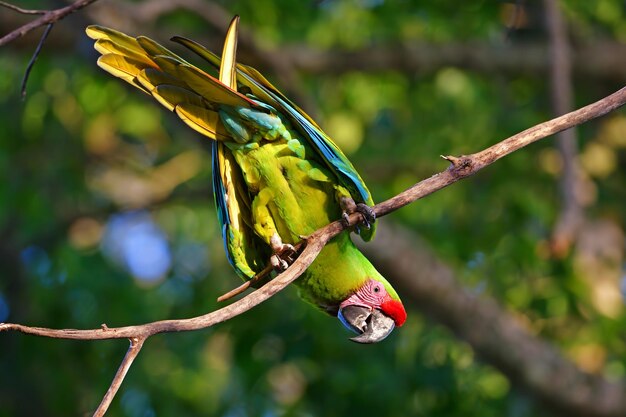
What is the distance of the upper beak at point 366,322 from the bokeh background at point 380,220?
3.05ft

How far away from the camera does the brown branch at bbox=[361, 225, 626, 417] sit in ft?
15.2

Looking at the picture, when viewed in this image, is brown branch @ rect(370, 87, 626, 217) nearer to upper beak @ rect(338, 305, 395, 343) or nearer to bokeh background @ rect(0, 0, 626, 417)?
upper beak @ rect(338, 305, 395, 343)

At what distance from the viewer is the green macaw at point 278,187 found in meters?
2.46

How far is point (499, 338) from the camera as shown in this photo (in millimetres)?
4750

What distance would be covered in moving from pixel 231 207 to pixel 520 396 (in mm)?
2899

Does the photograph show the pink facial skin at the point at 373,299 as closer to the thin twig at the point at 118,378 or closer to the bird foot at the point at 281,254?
the bird foot at the point at 281,254

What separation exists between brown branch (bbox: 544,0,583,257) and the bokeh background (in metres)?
0.02

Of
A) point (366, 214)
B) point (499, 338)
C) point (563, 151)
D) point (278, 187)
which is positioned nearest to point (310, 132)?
point (278, 187)

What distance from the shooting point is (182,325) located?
1.66 meters

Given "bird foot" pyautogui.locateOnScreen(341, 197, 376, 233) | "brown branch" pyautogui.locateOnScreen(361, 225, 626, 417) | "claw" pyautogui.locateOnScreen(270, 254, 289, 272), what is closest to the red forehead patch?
"bird foot" pyautogui.locateOnScreen(341, 197, 376, 233)

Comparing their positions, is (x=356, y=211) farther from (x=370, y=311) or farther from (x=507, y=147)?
(x=507, y=147)

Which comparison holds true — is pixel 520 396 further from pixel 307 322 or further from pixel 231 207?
pixel 231 207

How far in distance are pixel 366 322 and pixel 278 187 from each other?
1.77 ft

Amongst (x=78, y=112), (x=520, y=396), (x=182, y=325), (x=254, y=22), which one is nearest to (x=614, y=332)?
(x=520, y=396)
